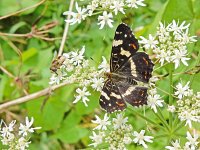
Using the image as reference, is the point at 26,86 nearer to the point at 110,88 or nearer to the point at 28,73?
the point at 28,73

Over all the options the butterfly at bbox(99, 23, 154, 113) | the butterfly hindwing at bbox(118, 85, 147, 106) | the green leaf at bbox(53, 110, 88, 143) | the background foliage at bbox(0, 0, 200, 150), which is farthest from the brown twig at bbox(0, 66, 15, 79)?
the butterfly hindwing at bbox(118, 85, 147, 106)

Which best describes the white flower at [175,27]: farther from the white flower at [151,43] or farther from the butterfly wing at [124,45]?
the butterfly wing at [124,45]

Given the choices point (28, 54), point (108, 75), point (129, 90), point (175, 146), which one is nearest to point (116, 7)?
point (108, 75)

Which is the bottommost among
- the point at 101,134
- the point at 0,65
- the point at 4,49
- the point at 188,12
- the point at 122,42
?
the point at 101,134

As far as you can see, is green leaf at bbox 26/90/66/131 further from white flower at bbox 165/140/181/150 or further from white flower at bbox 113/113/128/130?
white flower at bbox 165/140/181/150

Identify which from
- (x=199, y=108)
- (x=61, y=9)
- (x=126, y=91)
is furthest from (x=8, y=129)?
(x=61, y=9)

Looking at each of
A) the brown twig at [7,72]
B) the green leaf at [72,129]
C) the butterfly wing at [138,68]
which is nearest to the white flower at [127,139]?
the butterfly wing at [138,68]
